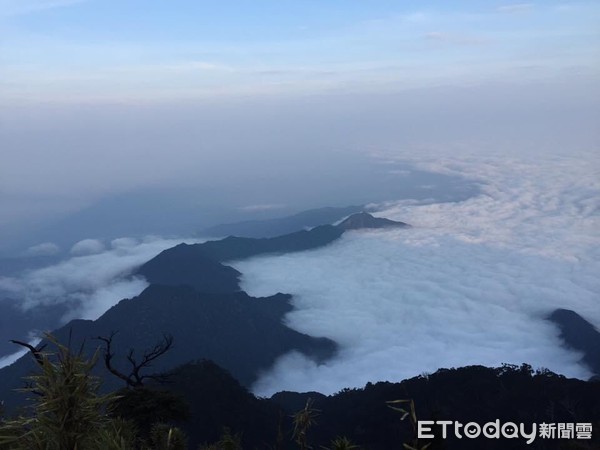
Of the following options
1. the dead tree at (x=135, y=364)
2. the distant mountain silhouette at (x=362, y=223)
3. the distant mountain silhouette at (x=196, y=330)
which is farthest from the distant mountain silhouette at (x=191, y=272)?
the dead tree at (x=135, y=364)

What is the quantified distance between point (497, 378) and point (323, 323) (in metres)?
53.4

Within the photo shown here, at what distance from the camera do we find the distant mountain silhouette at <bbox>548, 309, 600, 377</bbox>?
7507 cm

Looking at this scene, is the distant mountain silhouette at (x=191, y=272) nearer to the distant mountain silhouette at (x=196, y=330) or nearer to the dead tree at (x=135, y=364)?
the distant mountain silhouette at (x=196, y=330)

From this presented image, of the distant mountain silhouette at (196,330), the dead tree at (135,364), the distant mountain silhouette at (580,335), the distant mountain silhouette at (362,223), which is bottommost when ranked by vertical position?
the distant mountain silhouette at (362,223)

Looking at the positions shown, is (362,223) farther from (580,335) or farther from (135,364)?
(135,364)

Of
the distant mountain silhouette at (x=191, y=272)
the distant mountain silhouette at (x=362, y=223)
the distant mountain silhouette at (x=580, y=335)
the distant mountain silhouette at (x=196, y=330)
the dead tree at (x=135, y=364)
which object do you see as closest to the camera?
the dead tree at (x=135, y=364)

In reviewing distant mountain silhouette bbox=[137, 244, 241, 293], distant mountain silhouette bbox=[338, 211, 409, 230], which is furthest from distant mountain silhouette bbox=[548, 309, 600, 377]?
distant mountain silhouette bbox=[338, 211, 409, 230]

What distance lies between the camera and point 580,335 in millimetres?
82062

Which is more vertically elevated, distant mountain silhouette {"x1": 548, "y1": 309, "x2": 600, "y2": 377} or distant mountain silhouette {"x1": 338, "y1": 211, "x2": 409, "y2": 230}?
distant mountain silhouette {"x1": 548, "y1": 309, "x2": 600, "y2": 377}

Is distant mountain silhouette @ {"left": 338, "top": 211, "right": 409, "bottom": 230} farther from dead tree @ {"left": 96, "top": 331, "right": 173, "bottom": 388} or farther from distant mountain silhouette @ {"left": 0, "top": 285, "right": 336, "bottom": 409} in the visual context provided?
dead tree @ {"left": 96, "top": 331, "right": 173, "bottom": 388}

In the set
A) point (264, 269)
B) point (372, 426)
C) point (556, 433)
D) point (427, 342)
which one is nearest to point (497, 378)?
point (372, 426)

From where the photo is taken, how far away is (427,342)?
95125 mm

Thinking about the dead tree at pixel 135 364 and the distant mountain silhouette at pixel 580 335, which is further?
the distant mountain silhouette at pixel 580 335

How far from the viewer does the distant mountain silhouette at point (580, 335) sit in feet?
246
